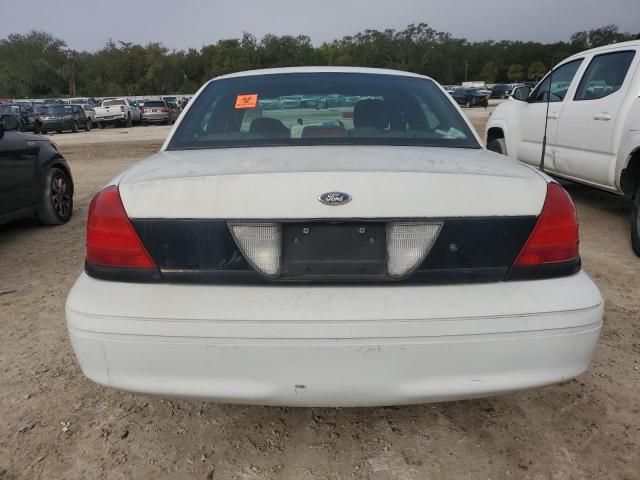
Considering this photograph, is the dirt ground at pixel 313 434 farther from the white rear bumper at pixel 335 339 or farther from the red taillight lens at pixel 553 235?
the red taillight lens at pixel 553 235

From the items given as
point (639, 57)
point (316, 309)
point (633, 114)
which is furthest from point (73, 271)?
point (639, 57)

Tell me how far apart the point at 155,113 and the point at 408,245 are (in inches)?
Answer: 1380

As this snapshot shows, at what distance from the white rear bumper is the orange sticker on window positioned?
1.42 meters

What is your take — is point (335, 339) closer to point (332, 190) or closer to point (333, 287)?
point (333, 287)

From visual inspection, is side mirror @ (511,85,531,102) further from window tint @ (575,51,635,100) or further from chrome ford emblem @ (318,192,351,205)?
chrome ford emblem @ (318,192,351,205)

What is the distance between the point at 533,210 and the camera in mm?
1965

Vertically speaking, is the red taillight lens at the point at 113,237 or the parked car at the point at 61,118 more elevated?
the red taillight lens at the point at 113,237

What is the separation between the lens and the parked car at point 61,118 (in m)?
27.7

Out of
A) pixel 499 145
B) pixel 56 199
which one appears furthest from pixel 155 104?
pixel 499 145

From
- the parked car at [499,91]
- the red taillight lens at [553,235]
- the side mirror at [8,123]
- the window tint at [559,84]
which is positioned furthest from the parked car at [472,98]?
the red taillight lens at [553,235]

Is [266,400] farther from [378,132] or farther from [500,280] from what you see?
[378,132]

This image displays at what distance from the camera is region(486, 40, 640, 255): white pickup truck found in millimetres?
5191

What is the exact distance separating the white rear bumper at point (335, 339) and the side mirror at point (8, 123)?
4.30 metres

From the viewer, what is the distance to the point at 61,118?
28281mm
